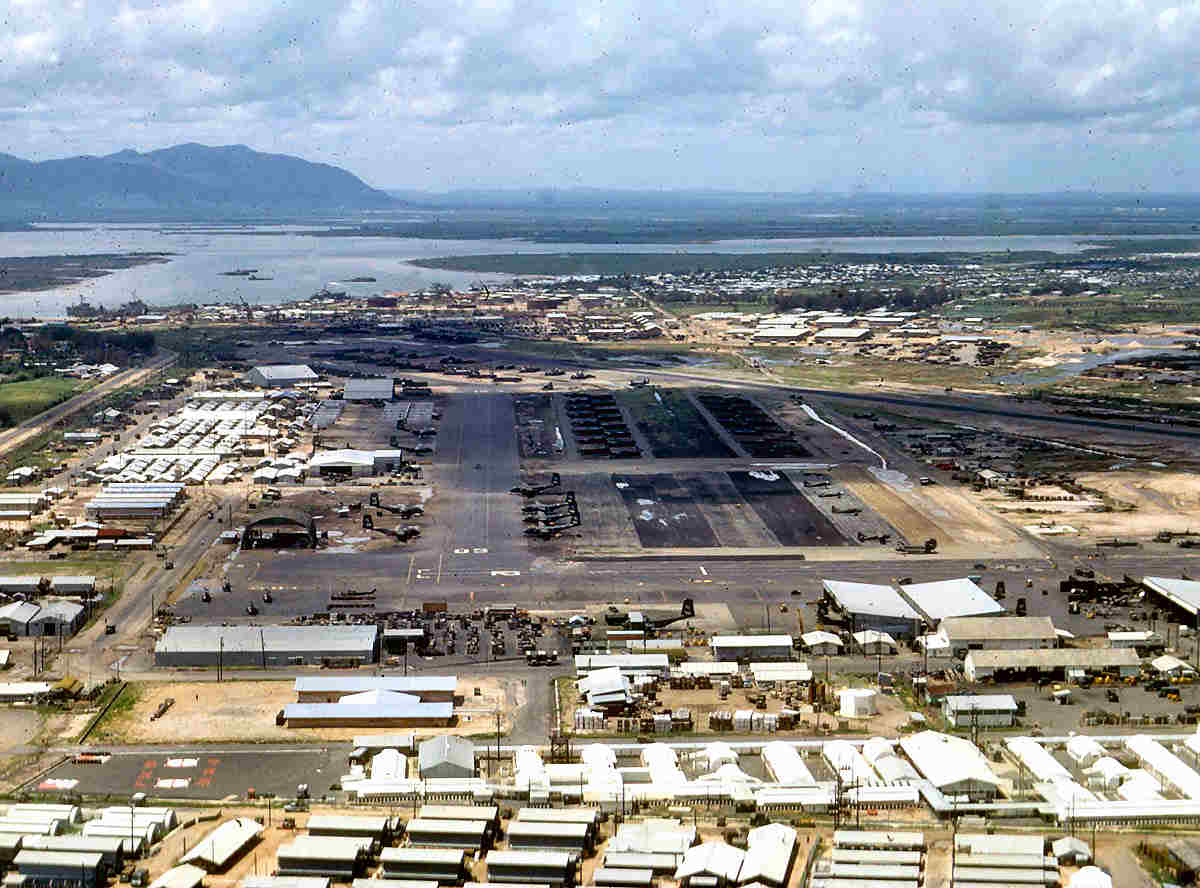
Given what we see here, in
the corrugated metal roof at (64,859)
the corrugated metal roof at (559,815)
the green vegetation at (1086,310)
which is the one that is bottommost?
the green vegetation at (1086,310)

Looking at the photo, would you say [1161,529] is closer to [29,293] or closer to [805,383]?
[805,383]

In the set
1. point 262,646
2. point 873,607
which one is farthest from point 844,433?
point 262,646

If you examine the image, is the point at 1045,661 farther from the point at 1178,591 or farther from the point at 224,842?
the point at 224,842

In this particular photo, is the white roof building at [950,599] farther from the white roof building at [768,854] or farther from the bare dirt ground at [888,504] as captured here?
the white roof building at [768,854]

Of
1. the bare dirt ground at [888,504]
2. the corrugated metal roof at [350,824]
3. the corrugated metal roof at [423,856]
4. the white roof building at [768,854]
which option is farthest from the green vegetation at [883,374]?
the corrugated metal roof at [423,856]

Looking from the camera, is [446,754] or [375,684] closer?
[446,754]

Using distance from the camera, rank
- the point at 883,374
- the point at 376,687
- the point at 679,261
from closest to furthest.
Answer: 1. the point at 376,687
2. the point at 883,374
3. the point at 679,261
